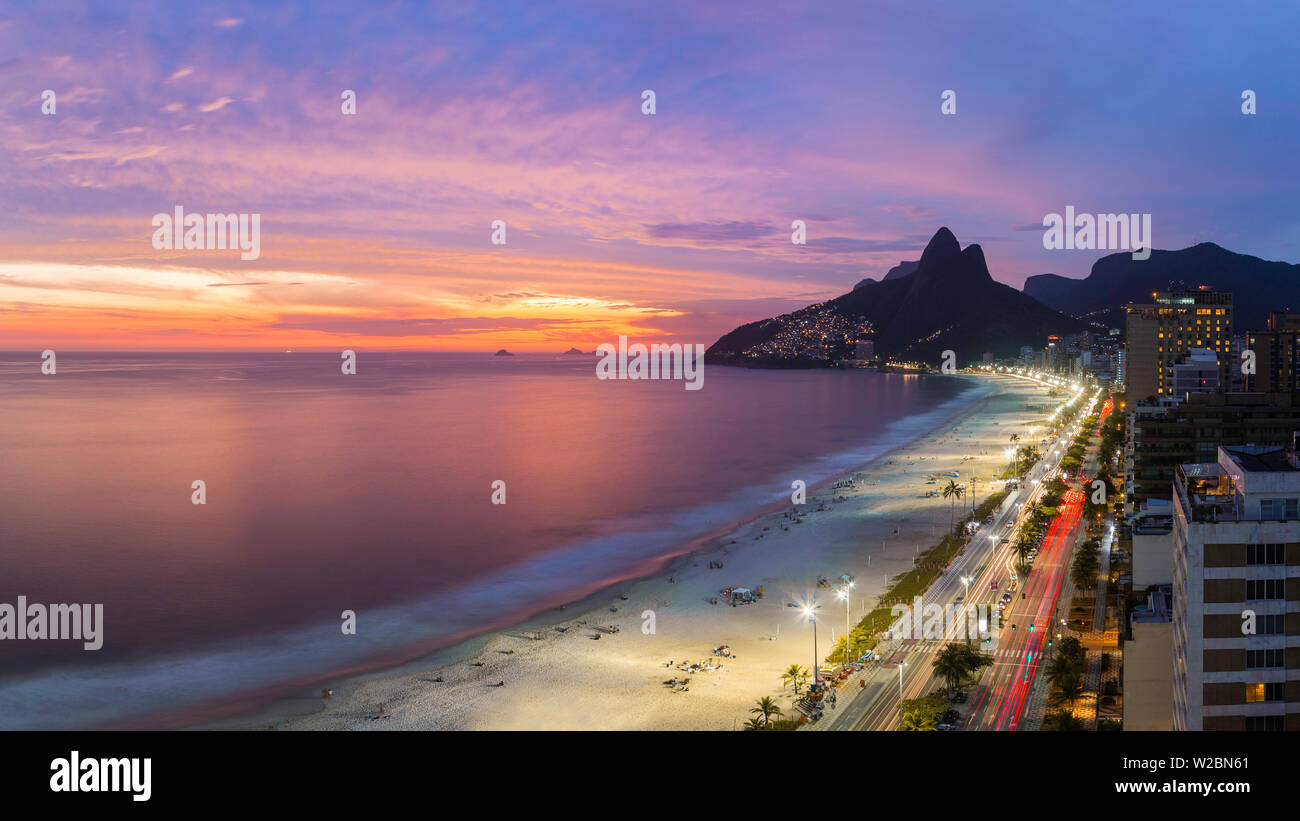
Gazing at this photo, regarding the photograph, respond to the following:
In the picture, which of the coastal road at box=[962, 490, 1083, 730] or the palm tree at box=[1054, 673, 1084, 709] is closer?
the palm tree at box=[1054, 673, 1084, 709]

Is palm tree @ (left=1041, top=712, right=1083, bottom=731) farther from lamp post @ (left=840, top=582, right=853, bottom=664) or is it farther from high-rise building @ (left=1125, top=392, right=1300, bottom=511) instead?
high-rise building @ (left=1125, top=392, right=1300, bottom=511)

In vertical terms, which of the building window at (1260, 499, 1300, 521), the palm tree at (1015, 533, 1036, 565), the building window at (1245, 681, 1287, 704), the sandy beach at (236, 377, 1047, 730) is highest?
the building window at (1260, 499, 1300, 521)

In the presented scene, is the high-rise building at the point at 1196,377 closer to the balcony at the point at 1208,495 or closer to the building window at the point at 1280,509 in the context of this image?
the balcony at the point at 1208,495

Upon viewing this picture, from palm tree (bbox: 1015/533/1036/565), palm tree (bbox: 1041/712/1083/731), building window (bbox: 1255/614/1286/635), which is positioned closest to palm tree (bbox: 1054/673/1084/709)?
palm tree (bbox: 1041/712/1083/731)

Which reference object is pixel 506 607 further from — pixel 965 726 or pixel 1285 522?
pixel 1285 522

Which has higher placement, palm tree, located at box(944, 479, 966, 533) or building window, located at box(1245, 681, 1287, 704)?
building window, located at box(1245, 681, 1287, 704)

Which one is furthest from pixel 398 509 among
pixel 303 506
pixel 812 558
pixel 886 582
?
pixel 886 582

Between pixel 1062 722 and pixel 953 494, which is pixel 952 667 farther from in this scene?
pixel 953 494

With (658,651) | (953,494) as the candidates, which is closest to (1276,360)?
(953,494)
